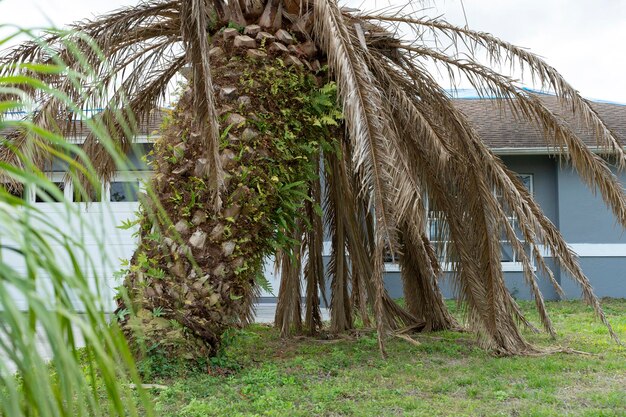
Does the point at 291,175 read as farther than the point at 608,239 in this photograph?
No

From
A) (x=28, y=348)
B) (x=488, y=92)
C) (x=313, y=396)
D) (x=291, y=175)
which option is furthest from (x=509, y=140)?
(x=28, y=348)

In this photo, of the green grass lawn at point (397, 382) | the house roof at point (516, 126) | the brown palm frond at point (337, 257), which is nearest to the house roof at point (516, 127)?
the house roof at point (516, 126)

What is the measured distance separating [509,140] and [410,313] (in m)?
6.78

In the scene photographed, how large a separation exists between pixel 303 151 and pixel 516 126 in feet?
32.4

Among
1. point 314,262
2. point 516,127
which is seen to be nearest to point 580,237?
point 516,127

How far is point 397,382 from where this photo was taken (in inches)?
224

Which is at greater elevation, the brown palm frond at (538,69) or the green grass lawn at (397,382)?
the brown palm frond at (538,69)

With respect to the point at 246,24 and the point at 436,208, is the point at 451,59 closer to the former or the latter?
the point at 436,208

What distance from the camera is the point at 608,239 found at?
47.5ft

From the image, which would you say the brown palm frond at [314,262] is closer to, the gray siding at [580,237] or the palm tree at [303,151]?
the palm tree at [303,151]

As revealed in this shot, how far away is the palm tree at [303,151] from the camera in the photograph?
18.4 ft

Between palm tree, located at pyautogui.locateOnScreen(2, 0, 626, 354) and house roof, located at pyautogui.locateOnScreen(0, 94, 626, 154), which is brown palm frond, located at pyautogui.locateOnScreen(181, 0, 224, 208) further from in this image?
house roof, located at pyautogui.locateOnScreen(0, 94, 626, 154)

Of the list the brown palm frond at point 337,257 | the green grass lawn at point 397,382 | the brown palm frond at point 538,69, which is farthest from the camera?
the brown palm frond at point 337,257

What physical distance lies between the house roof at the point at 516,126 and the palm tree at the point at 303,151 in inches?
220
